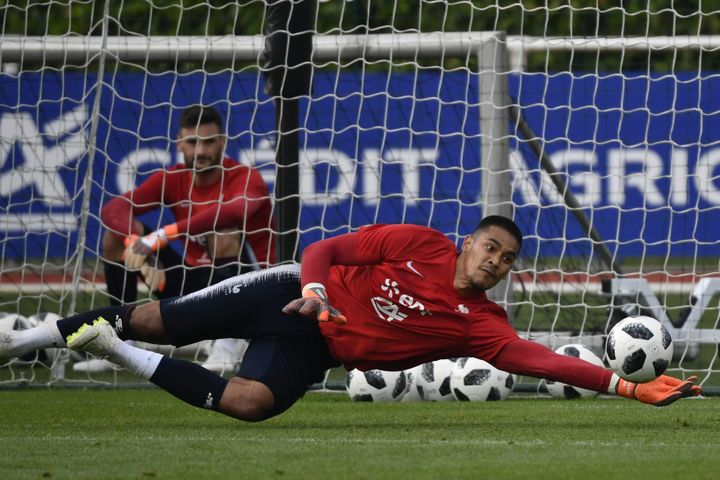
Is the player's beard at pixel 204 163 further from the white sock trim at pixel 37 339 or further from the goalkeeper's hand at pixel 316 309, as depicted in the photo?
the goalkeeper's hand at pixel 316 309

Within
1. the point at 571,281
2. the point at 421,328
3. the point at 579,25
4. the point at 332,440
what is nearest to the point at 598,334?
the point at 571,281

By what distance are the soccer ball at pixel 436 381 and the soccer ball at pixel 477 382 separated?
2.0 inches

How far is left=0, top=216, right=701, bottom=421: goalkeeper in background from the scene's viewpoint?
6.33 m

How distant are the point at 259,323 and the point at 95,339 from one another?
2.66 feet

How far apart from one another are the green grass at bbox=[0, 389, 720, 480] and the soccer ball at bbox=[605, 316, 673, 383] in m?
0.29

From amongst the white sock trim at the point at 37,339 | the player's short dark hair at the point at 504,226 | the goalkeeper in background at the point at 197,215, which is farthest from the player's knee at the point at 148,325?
the goalkeeper in background at the point at 197,215

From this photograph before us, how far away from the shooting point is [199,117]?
966 centimetres

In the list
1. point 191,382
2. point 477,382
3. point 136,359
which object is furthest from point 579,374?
point 136,359

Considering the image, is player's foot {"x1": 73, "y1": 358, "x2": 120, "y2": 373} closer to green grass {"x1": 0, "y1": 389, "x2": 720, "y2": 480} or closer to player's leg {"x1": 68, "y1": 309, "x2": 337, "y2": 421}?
green grass {"x1": 0, "y1": 389, "x2": 720, "y2": 480}

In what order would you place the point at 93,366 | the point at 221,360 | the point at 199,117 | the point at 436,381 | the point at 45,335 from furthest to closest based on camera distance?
the point at 93,366, the point at 199,117, the point at 221,360, the point at 436,381, the point at 45,335

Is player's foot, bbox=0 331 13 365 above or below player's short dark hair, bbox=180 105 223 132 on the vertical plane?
below

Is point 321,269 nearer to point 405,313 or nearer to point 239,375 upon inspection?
point 405,313

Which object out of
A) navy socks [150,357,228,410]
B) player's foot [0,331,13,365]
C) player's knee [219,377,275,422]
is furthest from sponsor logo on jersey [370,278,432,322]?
player's foot [0,331,13,365]

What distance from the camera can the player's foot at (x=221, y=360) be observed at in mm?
9375
